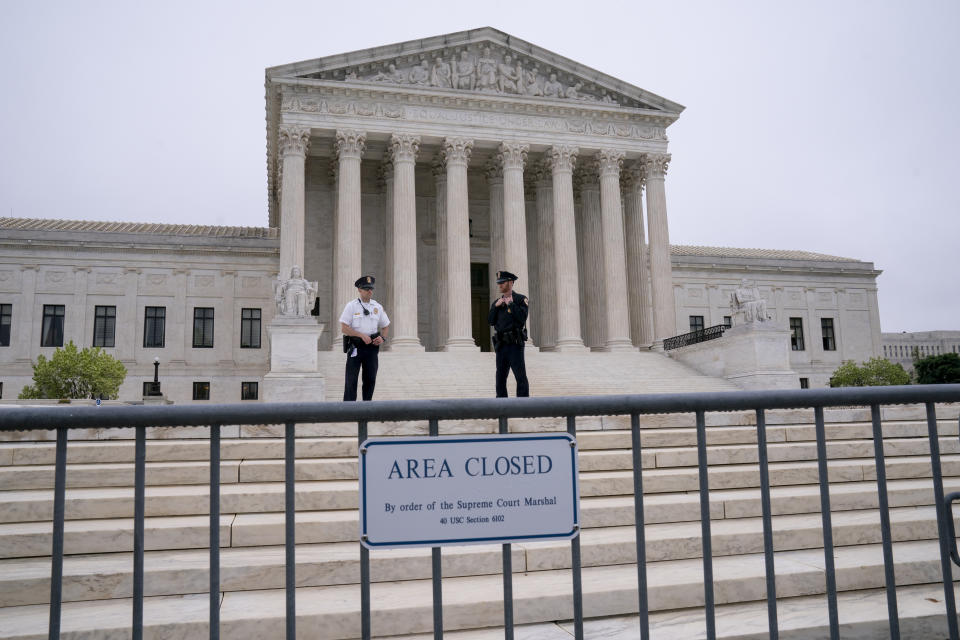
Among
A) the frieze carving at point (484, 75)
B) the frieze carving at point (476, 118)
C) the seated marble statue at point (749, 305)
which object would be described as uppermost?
the frieze carving at point (484, 75)

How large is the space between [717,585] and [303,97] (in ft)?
93.6

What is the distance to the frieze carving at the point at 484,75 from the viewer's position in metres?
31.3

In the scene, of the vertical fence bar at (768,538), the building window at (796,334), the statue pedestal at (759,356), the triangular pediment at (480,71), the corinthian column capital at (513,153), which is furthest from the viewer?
the building window at (796,334)

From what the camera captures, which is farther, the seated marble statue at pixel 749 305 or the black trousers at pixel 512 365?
the seated marble statue at pixel 749 305

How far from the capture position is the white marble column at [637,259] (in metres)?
35.0

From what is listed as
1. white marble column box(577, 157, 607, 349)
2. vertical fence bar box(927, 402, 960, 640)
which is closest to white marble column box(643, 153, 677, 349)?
white marble column box(577, 157, 607, 349)

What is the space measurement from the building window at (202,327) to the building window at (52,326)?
650 centimetres

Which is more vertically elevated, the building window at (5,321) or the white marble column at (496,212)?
the white marble column at (496,212)

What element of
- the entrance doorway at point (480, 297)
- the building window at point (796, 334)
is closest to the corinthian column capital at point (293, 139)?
the entrance doorway at point (480, 297)

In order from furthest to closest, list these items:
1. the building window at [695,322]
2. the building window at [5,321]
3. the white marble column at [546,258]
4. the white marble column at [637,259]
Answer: the building window at [695,322]
the building window at [5,321]
the white marble column at [637,259]
the white marble column at [546,258]

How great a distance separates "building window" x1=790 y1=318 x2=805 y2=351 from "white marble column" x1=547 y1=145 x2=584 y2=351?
23138 millimetres

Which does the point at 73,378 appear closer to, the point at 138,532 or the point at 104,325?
the point at 104,325

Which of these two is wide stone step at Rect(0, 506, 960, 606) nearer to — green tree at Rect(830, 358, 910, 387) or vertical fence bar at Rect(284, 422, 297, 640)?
vertical fence bar at Rect(284, 422, 297, 640)

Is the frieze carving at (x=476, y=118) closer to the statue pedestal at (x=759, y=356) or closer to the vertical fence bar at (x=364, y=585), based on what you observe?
the statue pedestal at (x=759, y=356)
